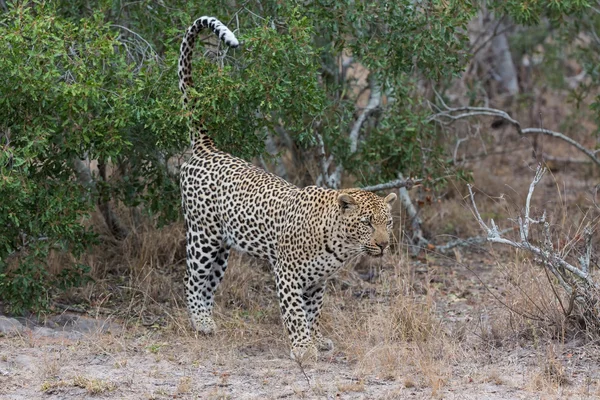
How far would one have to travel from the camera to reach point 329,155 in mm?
10336

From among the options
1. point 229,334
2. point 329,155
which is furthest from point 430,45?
point 229,334

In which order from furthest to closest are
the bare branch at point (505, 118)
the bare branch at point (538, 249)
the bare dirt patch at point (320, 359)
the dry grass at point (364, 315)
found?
the bare branch at point (505, 118) < the dry grass at point (364, 315) < the bare branch at point (538, 249) < the bare dirt patch at point (320, 359)

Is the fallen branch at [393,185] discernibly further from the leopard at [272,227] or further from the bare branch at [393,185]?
the leopard at [272,227]

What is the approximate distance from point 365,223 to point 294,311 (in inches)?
35.5

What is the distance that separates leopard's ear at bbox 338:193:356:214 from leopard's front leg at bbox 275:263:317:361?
665mm

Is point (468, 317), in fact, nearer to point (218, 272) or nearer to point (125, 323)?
point (218, 272)

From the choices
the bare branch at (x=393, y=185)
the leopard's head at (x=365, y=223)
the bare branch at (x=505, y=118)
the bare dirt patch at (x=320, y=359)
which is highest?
the bare branch at (x=505, y=118)

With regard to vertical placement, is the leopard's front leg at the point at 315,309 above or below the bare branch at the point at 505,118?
below

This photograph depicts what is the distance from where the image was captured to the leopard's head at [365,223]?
7359mm

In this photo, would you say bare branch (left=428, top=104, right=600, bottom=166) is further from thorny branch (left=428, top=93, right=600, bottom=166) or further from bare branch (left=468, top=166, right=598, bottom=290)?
bare branch (left=468, top=166, right=598, bottom=290)

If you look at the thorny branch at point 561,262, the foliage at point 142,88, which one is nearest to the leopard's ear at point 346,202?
the thorny branch at point 561,262

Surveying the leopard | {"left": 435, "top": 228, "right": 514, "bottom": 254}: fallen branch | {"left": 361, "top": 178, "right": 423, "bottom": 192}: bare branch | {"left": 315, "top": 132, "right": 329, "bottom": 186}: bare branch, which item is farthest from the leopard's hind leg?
{"left": 435, "top": 228, "right": 514, "bottom": 254}: fallen branch

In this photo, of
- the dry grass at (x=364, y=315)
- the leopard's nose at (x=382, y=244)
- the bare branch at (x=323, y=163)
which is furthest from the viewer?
the bare branch at (x=323, y=163)

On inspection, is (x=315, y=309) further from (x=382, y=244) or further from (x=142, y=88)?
(x=142, y=88)
